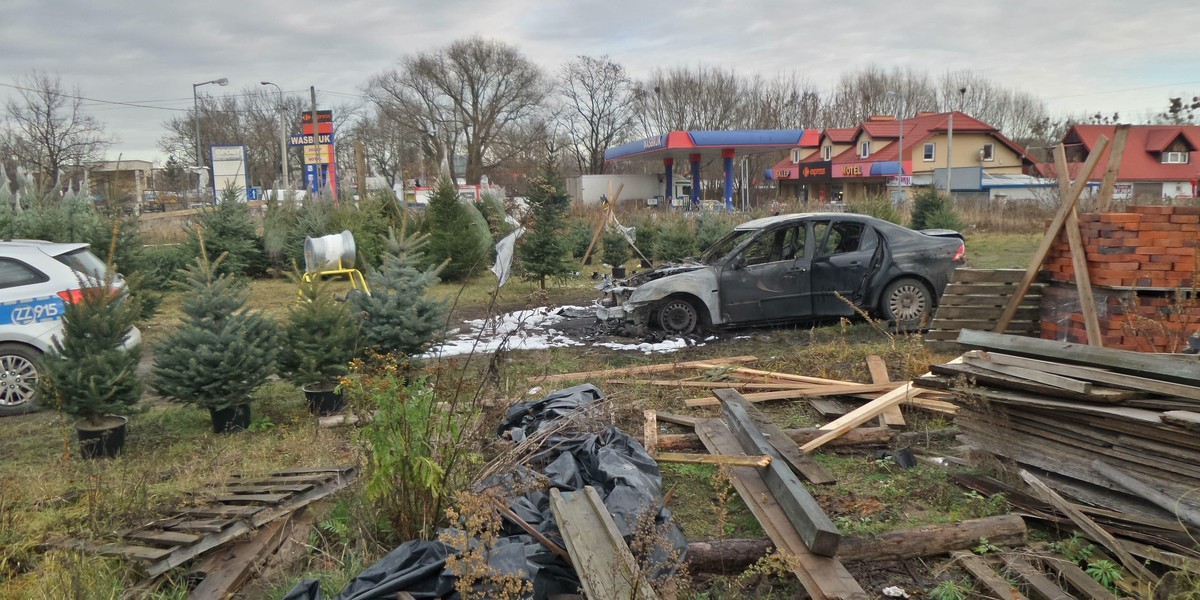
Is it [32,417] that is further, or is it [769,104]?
[769,104]

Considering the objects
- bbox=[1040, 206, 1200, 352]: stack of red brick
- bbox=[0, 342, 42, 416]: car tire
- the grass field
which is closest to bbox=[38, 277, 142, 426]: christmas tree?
the grass field

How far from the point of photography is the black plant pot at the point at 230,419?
271 inches

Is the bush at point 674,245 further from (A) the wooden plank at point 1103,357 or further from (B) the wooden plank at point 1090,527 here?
(B) the wooden plank at point 1090,527

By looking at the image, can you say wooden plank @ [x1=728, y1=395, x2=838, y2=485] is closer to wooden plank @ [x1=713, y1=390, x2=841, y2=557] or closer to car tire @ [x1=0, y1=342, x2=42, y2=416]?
wooden plank @ [x1=713, y1=390, x2=841, y2=557]

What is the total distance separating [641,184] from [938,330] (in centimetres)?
4777

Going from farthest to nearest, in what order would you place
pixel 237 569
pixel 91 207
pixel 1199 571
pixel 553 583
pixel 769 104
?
1. pixel 769 104
2. pixel 91 207
3. pixel 237 569
4. pixel 553 583
5. pixel 1199 571

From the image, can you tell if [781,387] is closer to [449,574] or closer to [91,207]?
[449,574]

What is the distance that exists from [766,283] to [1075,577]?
6.60 meters

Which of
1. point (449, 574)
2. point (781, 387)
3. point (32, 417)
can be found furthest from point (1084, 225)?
point (32, 417)

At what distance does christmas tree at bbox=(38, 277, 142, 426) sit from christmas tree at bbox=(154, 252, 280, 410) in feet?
0.94

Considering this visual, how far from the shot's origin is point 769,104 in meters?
66.5

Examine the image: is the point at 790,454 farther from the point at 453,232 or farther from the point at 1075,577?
the point at 453,232

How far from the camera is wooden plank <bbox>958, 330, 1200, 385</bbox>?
4.32 m

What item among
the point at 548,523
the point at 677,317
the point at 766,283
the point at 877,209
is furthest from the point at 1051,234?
the point at 877,209
